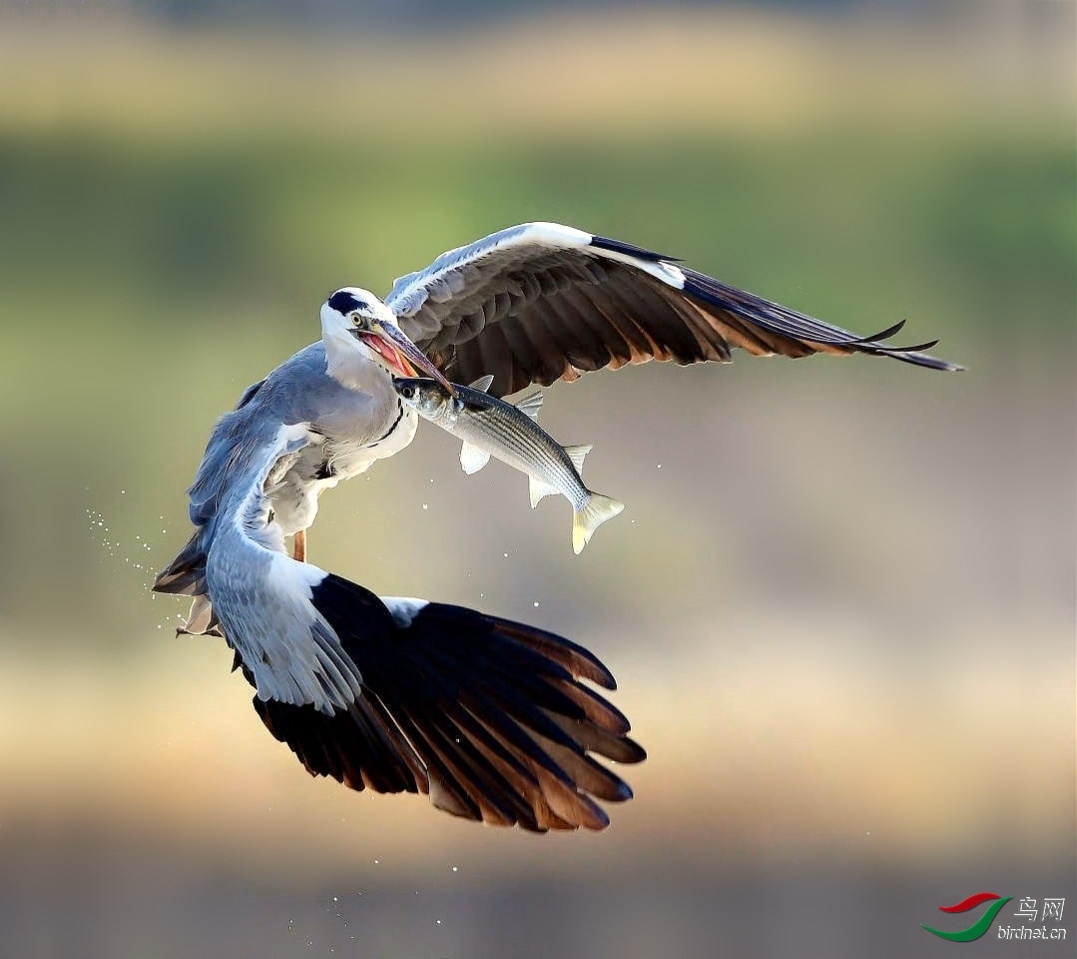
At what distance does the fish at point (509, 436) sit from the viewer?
3.10m

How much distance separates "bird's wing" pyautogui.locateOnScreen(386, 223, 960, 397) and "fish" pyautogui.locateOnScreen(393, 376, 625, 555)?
15.3 inches

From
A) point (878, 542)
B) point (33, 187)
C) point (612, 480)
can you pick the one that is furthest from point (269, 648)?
point (33, 187)

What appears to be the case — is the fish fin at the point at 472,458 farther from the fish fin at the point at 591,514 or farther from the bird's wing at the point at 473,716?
the bird's wing at the point at 473,716

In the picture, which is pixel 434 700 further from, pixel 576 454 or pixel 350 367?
pixel 350 367

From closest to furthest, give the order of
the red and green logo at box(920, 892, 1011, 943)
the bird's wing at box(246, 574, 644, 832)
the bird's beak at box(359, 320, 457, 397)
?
the bird's wing at box(246, 574, 644, 832) < the bird's beak at box(359, 320, 457, 397) < the red and green logo at box(920, 892, 1011, 943)

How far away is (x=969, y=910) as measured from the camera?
487 centimetres

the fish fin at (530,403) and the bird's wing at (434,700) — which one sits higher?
the fish fin at (530,403)

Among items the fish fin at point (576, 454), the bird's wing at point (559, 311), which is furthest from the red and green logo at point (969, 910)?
the fish fin at point (576, 454)

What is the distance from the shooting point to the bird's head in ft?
10.8

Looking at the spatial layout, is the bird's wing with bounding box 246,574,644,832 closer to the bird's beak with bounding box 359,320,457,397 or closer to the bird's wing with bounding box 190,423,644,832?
the bird's wing with bounding box 190,423,644,832

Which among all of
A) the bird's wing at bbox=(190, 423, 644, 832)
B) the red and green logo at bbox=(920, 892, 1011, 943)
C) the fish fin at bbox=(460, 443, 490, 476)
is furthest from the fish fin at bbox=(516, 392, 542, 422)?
the red and green logo at bbox=(920, 892, 1011, 943)

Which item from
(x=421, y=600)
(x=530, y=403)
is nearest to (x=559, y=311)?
(x=530, y=403)

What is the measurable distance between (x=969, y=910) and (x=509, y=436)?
8.26ft

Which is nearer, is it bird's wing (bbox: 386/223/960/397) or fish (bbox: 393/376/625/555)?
fish (bbox: 393/376/625/555)
